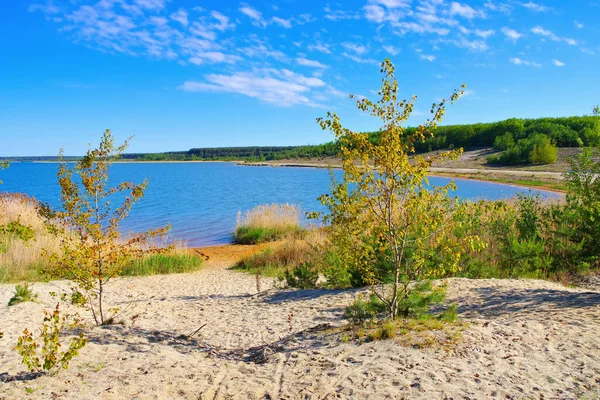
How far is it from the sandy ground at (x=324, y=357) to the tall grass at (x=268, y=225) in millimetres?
10666

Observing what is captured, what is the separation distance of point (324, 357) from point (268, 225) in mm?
14172

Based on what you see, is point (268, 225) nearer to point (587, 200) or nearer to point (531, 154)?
point (587, 200)

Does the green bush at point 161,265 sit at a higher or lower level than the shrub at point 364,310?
lower

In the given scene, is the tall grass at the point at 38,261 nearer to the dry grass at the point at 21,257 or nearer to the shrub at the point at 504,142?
the dry grass at the point at 21,257

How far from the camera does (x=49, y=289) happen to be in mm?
9594

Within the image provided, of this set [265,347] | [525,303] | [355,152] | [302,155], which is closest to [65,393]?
[265,347]

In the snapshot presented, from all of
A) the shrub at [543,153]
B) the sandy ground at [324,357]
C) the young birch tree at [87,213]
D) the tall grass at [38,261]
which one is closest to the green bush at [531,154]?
the shrub at [543,153]

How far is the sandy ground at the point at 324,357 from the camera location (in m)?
4.02

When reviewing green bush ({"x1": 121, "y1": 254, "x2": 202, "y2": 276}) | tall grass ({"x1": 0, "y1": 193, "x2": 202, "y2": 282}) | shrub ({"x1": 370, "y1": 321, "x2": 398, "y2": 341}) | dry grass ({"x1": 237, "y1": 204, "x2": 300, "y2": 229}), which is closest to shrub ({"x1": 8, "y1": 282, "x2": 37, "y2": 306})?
tall grass ({"x1": 0, "y1": 193, "x2": 202, "y2": 282})

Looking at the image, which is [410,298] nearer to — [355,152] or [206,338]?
[355,152]

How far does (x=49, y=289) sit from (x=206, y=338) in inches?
205

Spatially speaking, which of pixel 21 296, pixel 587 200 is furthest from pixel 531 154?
pixel 21 296

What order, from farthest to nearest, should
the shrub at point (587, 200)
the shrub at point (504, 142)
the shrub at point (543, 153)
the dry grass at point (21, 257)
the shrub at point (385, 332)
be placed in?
the shrub at point (504, 142), the shrub at point (543, 153), the dry grass at point (21, 257), the shrub at point (587, 200), the shrub at point (385, 332)

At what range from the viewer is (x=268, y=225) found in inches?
745
